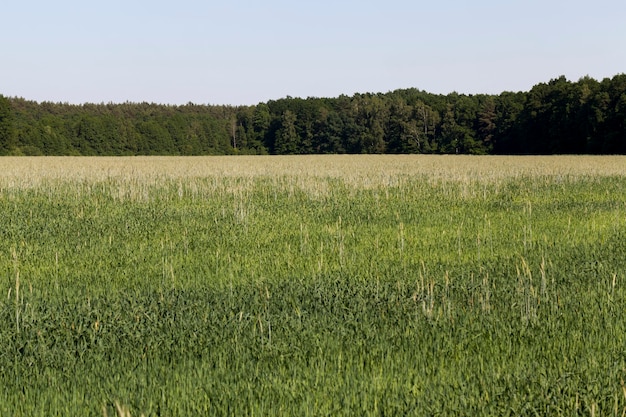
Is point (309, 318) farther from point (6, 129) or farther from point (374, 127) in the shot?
point (374, 127)

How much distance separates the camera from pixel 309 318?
8148 mm

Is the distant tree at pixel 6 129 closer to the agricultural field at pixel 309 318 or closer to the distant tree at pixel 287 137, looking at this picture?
the distant tree at pixel 287 137

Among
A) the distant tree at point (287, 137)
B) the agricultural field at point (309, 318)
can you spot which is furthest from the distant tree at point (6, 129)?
the agricultural field at point (309, 318)

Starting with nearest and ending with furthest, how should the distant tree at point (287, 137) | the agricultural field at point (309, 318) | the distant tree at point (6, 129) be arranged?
the agricultural field at point (309, 318) → the distant tree at point (6, 129) → the distant tree at point (287, 137)

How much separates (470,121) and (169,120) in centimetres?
5920

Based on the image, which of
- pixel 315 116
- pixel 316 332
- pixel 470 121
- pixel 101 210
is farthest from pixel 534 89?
pixel 316 332

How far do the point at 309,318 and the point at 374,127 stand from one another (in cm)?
11360

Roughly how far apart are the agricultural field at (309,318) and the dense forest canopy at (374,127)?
7068cm

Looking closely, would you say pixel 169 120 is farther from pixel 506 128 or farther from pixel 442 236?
pixel 442 236

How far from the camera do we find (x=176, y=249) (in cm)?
1312

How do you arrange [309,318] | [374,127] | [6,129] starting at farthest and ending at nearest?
[374,127] < [6,129] < [309,318]

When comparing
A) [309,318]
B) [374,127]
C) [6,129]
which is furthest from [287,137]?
[309,318]

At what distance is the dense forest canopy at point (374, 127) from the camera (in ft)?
273

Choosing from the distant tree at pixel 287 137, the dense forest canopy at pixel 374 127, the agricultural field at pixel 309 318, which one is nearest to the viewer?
the agricultural field at pixel 309 318
